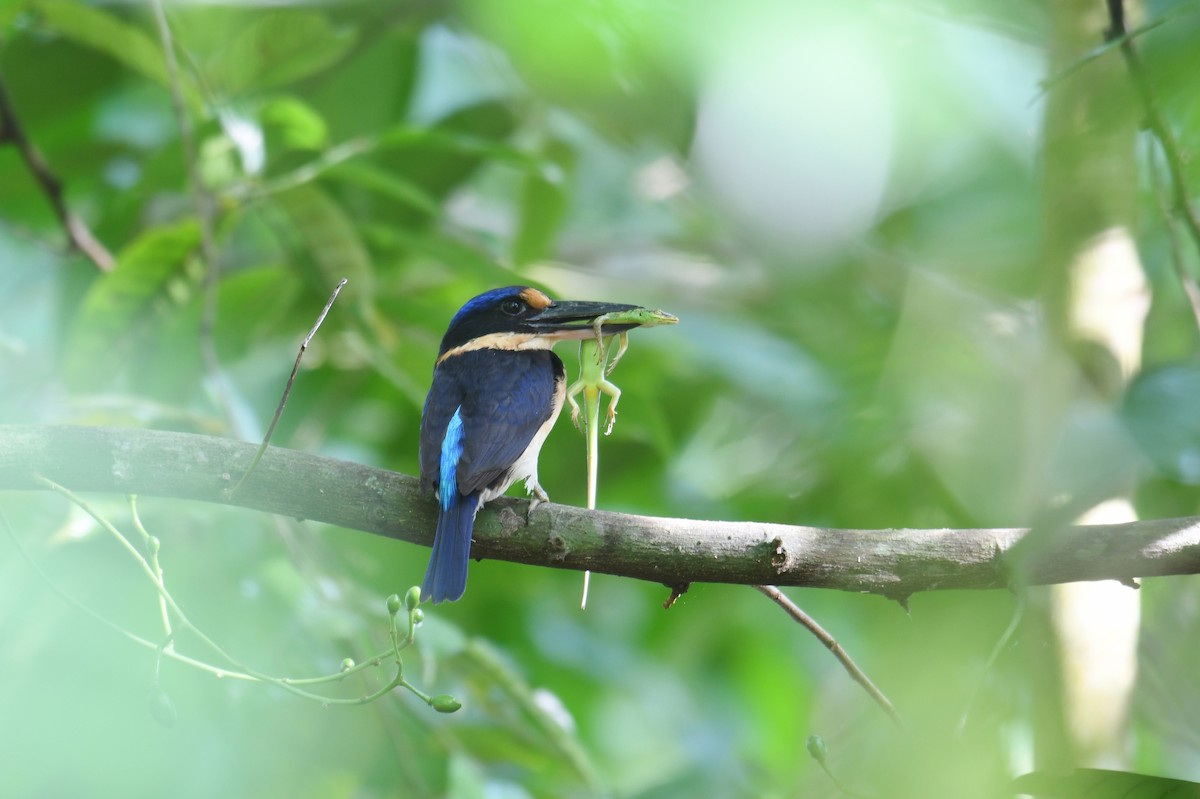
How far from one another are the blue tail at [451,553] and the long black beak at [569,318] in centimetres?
55

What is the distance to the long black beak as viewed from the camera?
2514 millimetres

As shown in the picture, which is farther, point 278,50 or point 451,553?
point 278,50

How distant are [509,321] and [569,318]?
6.6 inches

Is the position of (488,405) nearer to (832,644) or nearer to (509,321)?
(509,321)

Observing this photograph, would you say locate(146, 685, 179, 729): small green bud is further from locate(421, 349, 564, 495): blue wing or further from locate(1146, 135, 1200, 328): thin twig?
locate(1146, 135, 1200, 328): thin twig

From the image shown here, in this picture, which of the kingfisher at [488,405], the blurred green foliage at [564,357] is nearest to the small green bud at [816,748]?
the blurred green foliage at [564,357]

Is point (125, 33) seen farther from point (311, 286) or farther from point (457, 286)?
point (457, 286)

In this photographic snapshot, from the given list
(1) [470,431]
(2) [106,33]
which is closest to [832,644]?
(1) [470,431]

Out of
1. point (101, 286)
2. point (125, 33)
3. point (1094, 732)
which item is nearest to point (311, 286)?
point (101, 286)

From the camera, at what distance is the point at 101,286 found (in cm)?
286

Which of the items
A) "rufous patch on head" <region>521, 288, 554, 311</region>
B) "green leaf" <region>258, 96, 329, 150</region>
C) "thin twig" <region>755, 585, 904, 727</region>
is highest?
"green leaf" <region>258, 96, 329, 150</region>

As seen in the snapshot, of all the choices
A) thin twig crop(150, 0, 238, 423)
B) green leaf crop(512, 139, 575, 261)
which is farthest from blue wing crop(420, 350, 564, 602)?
green leaf crop(512, 139, 575, 261)

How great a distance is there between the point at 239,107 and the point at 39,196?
910 mm

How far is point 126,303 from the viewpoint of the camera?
2898mm
